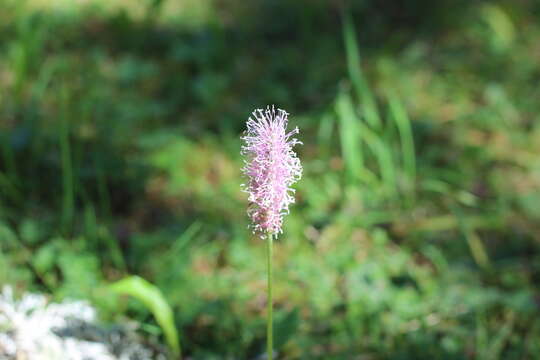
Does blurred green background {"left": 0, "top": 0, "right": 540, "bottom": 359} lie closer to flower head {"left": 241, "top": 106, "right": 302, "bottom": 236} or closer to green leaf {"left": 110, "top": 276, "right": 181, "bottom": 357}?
green leaf {"left": 110, "top": 276, "right": 181, "bottom": 357}

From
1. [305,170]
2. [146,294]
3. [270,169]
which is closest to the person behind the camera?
[270,169]

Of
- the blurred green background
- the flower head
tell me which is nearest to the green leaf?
the blurred green background

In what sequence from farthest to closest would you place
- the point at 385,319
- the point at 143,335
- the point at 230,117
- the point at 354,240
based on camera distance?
1. the point at 230,117
2. the point at 354,240
3. the point at 385,319
4. the point at 143,335

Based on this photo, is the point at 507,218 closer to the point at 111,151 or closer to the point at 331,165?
the point at 331,165

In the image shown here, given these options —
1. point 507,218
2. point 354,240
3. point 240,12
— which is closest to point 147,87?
point 240,12

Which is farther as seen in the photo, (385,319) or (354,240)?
(354,240)

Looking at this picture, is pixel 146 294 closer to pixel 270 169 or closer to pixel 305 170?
pixel 270 169

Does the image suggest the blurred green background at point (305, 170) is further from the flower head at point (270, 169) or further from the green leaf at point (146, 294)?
the flower head at point (270, 169)

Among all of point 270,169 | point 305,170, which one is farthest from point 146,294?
point 305,170
